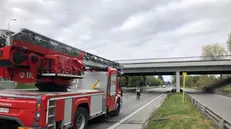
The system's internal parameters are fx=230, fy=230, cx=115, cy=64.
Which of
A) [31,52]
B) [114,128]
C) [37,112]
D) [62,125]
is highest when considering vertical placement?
[31,52]

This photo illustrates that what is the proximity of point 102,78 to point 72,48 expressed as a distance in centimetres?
269

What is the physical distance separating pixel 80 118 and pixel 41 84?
68.8 inches

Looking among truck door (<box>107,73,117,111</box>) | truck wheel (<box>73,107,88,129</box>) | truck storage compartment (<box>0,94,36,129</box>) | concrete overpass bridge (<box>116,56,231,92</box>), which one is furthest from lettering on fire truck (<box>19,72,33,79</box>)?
concrete overpass bridge (<box>116,56,231,92</box>)

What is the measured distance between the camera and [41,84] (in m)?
7.25

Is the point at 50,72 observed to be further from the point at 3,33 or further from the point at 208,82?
the point at 208,82

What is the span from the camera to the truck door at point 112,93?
34.1 ft

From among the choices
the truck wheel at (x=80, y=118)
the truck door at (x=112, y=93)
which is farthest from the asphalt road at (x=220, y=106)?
the truck wheel at (x=80, y=118)

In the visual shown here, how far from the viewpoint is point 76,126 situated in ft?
24.2

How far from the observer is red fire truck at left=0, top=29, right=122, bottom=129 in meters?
5.68

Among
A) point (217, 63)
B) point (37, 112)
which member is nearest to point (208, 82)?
point (217, 63)

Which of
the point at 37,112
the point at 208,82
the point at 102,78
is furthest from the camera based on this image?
the point at 208,82

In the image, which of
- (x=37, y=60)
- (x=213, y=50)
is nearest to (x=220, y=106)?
(x=37, y=60)

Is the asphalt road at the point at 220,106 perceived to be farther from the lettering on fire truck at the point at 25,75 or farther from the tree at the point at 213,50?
the tree at the point at 213,50

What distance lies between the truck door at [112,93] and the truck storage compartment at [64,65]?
275cm
